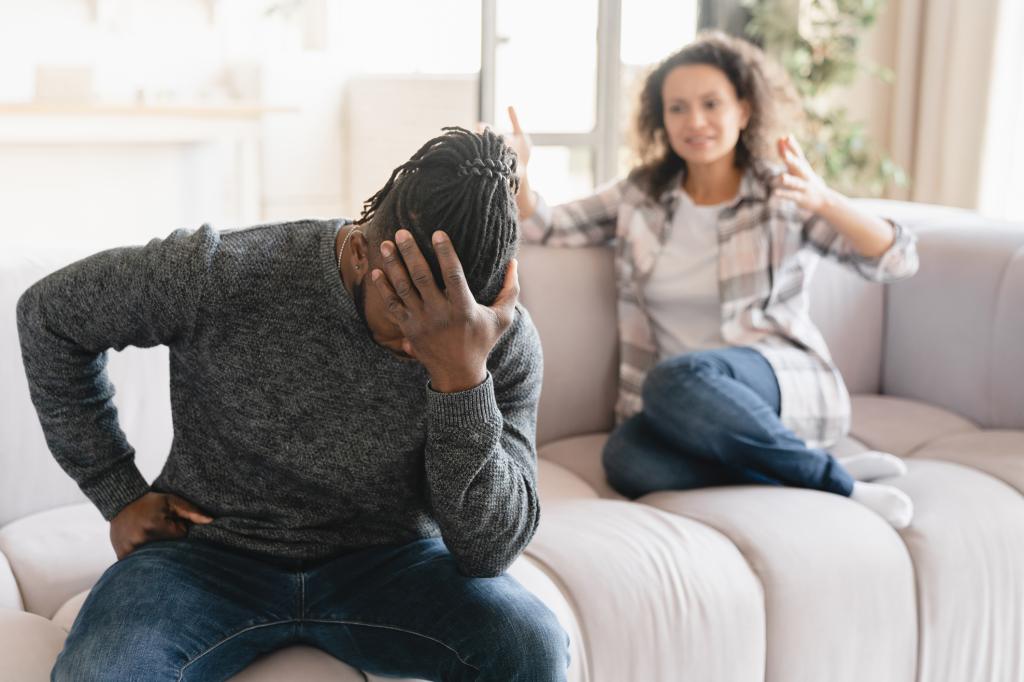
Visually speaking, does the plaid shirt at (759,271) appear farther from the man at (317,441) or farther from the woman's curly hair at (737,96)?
the man at (317,441)

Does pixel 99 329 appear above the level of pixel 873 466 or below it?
above

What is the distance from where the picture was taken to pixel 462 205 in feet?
3.44

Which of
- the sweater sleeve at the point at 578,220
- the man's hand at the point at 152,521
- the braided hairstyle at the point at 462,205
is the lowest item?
the man's hand at the point at 152,521

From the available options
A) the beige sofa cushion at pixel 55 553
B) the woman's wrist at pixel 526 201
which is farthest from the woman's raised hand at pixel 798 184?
the beige sofa cushion at pixel 55 553

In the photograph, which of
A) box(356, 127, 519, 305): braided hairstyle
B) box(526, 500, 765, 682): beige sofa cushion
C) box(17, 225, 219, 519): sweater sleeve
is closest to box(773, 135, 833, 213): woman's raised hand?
box(526, 500, 765, 682): beige sofa cushion

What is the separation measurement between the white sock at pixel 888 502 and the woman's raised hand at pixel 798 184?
504 millimetres

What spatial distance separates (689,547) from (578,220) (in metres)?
0.81

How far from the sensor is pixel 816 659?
5.07 feet

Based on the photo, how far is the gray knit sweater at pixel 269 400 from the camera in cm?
115

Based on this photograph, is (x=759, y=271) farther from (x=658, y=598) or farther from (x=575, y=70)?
(x=575, y=70)

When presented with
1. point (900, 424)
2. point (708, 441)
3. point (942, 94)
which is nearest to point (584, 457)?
point (708, 441)

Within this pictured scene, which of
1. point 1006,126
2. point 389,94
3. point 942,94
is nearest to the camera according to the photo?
point 1006,126

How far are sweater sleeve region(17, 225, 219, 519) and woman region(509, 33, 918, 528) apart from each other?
856mm

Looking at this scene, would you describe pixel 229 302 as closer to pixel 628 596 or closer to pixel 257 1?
pixel 628 596
